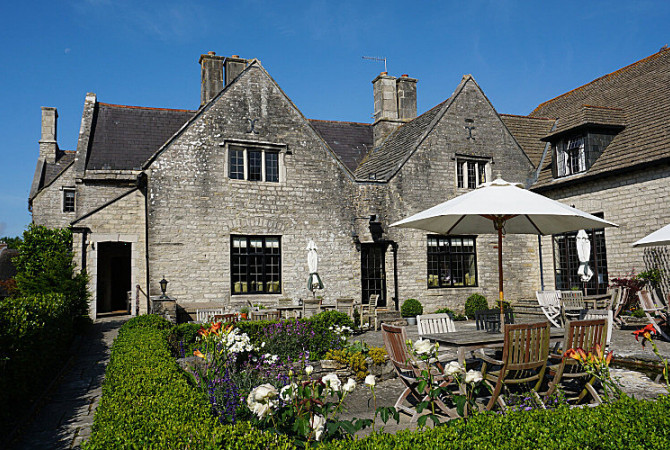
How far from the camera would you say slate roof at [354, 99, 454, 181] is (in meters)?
17.5

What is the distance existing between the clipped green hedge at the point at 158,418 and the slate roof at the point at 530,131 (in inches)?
696

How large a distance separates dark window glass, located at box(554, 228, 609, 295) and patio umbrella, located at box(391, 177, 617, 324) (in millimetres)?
8870

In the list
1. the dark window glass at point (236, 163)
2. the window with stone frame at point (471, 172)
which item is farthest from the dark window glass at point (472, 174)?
the dark window glass at point (236, 163)

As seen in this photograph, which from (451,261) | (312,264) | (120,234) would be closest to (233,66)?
(120,234)

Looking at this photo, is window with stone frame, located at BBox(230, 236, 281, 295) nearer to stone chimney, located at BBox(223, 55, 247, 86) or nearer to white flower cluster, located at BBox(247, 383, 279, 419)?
stone chimney, located at BBox(223, 55, 247, 86)

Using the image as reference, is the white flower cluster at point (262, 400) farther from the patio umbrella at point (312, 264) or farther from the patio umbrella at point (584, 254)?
the patio umbrella at point (584, 254)

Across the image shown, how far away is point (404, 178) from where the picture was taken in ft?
56.3

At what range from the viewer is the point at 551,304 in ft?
44.0

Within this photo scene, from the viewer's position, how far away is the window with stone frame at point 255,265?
15281mm

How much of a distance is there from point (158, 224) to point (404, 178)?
8.08 m

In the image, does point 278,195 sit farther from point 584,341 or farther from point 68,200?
point 68,200

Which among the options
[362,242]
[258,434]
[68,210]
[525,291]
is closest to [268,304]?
[362,242]

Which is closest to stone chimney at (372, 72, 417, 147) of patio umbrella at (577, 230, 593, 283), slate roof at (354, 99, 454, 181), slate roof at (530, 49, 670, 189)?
slate roof at (354, 99, 454, 181)

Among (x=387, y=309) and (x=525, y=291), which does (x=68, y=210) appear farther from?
(x=525, y=291)
